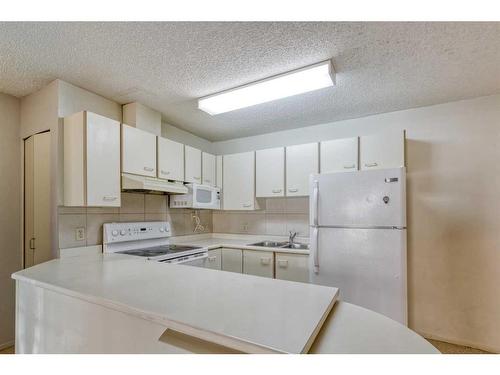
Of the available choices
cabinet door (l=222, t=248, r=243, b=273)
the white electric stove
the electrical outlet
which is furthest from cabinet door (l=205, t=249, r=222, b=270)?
the electrical outlet

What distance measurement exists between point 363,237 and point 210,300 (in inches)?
65.7

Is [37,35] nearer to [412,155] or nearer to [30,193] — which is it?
[30,193]

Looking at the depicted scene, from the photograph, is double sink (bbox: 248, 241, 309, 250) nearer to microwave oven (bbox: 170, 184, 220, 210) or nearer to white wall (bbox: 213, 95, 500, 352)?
microwave oven (bbox: 170, 184, 220, 210)

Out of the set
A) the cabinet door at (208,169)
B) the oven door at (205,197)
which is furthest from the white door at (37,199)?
the cabinet door at (208,169)

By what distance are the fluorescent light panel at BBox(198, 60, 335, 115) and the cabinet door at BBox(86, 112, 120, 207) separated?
0.82 m

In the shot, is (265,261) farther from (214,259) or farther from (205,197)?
(205,197)

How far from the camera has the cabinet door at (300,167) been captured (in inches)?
114

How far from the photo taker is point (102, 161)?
2115mm

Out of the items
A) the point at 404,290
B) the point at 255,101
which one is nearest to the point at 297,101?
the point at 255,101

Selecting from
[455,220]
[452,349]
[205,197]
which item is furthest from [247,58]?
[452,349]

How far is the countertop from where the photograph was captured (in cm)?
76

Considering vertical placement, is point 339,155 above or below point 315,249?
above
